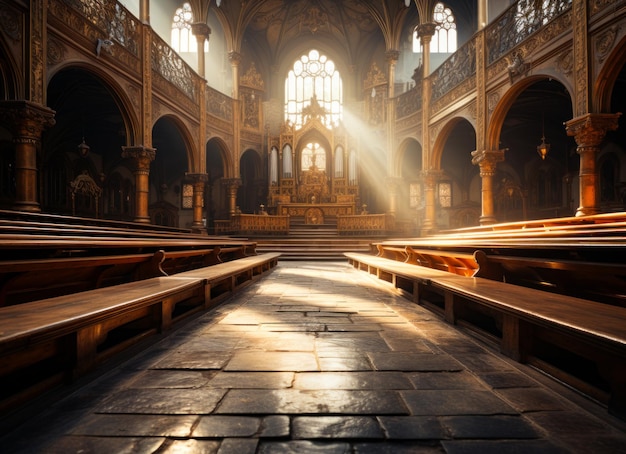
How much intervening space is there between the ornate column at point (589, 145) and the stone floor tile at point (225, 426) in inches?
302

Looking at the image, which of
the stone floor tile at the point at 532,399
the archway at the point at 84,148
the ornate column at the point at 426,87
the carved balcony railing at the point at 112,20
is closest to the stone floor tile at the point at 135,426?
the stone floor tile at the point at 532,399

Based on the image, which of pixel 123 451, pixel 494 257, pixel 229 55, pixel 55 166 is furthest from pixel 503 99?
pixel 55 166

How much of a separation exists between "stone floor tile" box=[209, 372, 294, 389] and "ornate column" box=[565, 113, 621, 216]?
286 inches

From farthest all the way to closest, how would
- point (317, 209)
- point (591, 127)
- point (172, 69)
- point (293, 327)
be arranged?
point (317, 209), point (172, 69), point (591, 127), point (293, 327)

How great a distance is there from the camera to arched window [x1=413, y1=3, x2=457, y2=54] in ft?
57.4

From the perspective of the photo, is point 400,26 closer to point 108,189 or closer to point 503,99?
point 503,99

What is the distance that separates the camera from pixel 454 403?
1.79m

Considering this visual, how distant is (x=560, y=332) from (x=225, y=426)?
5.15ft

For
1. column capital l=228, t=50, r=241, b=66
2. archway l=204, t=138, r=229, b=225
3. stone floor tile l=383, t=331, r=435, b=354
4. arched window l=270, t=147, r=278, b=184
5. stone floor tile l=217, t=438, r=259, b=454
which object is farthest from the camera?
arched window l=270, t=147, r=278, b=184

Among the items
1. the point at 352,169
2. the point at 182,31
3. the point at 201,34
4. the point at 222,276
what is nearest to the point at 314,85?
the point at 352,169

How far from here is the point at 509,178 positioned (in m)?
16.2

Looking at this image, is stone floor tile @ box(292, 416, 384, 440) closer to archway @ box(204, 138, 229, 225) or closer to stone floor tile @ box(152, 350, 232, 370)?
stone floor tile @ box(152, 350, 232, 370)

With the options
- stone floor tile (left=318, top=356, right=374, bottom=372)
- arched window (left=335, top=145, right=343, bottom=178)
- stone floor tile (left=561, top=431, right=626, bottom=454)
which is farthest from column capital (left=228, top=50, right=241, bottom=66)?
stone floor tile (left=561, top=431, right=626, bottom=454)

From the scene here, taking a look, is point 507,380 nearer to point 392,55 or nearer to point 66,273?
point 66,273
